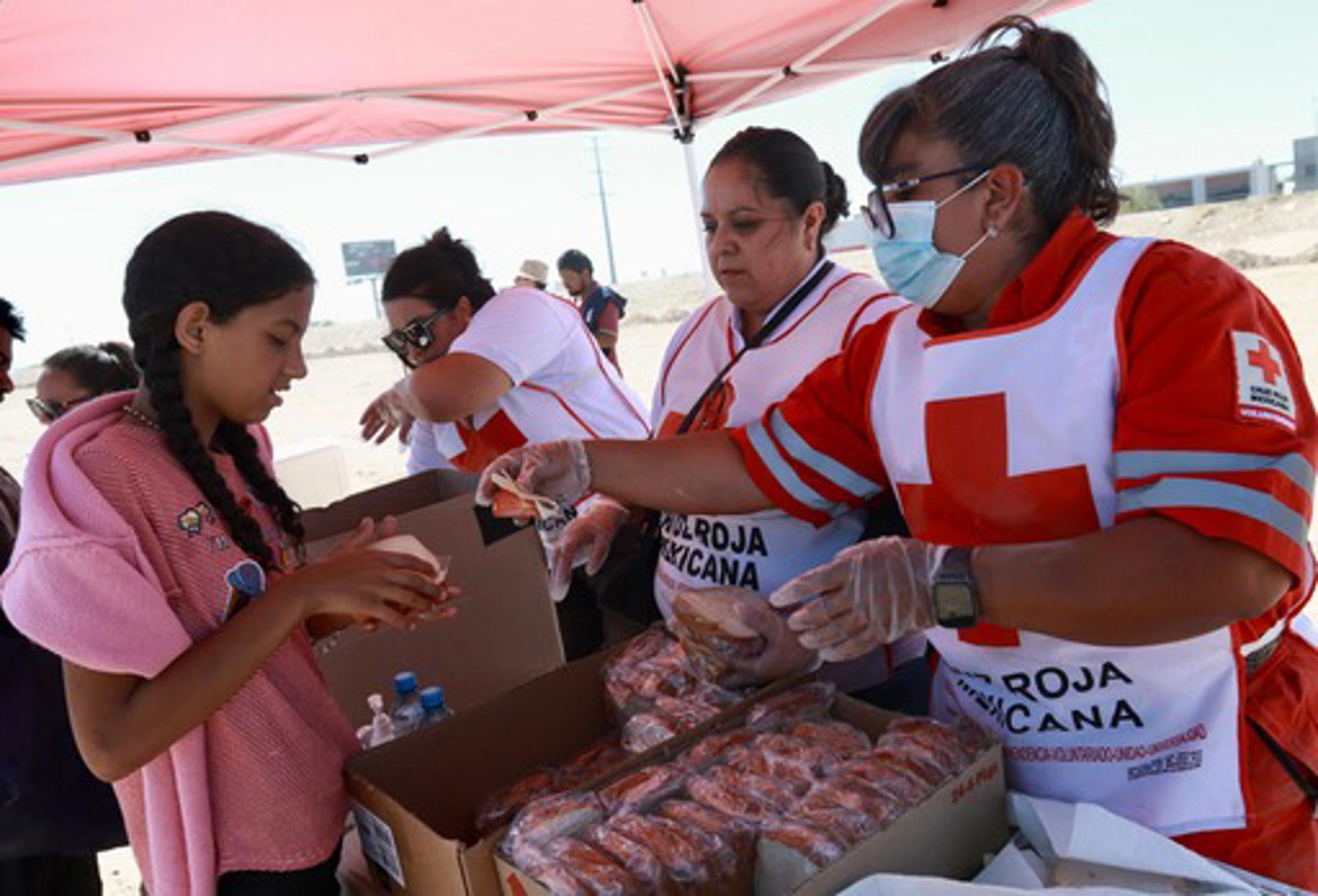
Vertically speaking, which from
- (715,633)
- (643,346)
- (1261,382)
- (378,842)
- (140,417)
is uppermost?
(140,417)

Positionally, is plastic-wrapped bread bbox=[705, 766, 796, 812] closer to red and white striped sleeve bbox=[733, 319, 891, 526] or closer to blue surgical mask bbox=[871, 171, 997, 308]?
red and white striped sleeve bbox=[733, 319, 891, 526]

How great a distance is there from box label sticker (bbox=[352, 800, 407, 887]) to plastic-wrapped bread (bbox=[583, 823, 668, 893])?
1.01 ft

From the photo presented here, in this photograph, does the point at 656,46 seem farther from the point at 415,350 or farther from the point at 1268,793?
the point at 1268,793

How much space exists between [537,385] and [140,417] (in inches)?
61.3

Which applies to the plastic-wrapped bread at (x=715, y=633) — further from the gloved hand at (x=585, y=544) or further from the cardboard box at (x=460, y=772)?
the gloved hand at (x=585, y=544)

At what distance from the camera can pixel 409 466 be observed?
3506 mm

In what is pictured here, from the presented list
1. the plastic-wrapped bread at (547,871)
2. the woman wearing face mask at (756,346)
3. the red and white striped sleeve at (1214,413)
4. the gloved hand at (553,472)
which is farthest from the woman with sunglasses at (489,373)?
the red and white striped sleeve at (1214,413)

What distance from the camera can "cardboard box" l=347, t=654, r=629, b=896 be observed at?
1100 millimetres

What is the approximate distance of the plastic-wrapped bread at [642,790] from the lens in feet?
3.74

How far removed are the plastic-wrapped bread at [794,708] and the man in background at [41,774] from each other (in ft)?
4.32

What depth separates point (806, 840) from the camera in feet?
3.34

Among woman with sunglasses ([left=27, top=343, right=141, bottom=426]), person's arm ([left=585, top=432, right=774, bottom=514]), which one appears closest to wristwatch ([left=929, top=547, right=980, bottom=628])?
person's arm ([left=585, top=432, right=774, bottom=514])

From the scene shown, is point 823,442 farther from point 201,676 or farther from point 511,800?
point 201,676

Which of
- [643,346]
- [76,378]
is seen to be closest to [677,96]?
[76,378]
